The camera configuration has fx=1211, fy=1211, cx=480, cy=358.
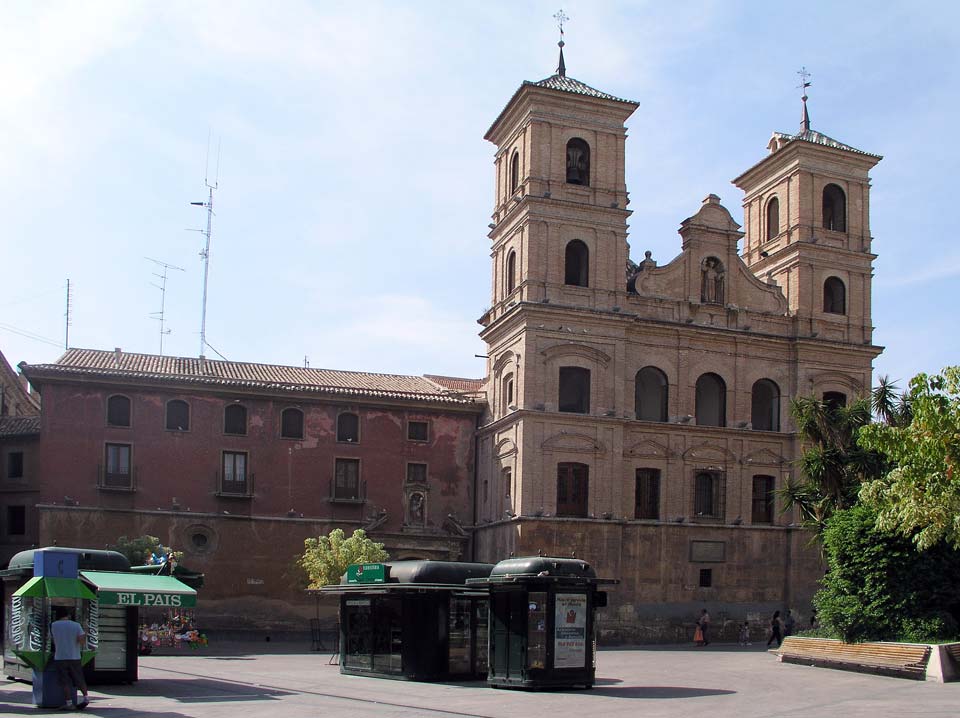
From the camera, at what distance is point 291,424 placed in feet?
152

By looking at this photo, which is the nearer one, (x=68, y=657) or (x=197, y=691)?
(x=68, y=657)

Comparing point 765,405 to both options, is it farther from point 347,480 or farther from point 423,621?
point 423,621

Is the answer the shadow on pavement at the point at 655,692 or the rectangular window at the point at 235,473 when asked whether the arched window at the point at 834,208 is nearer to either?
the rectangular window at the point at 235,473

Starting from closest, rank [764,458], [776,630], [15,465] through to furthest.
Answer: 1. [776,630]
2. [764,458]
3. [15,465]

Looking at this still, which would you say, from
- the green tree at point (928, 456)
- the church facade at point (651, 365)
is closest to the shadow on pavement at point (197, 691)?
the green tree at point (928, 456)

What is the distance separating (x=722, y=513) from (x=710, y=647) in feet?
19.9

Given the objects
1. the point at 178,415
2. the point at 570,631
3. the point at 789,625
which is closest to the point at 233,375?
the point at 178,415

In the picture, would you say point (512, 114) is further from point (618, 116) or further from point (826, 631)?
point (826, 631)

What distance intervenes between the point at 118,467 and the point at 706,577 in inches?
861

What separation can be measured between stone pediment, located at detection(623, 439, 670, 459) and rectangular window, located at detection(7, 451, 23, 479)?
24336 millimetres

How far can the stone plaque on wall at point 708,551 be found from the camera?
44250mm

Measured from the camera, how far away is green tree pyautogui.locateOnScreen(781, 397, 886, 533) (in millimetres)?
34469

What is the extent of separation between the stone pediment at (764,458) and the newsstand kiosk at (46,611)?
30.5 m

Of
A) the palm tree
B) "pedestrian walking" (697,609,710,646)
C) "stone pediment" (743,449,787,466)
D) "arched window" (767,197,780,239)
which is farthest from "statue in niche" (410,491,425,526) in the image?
"arched window" (767,197,780,239)
